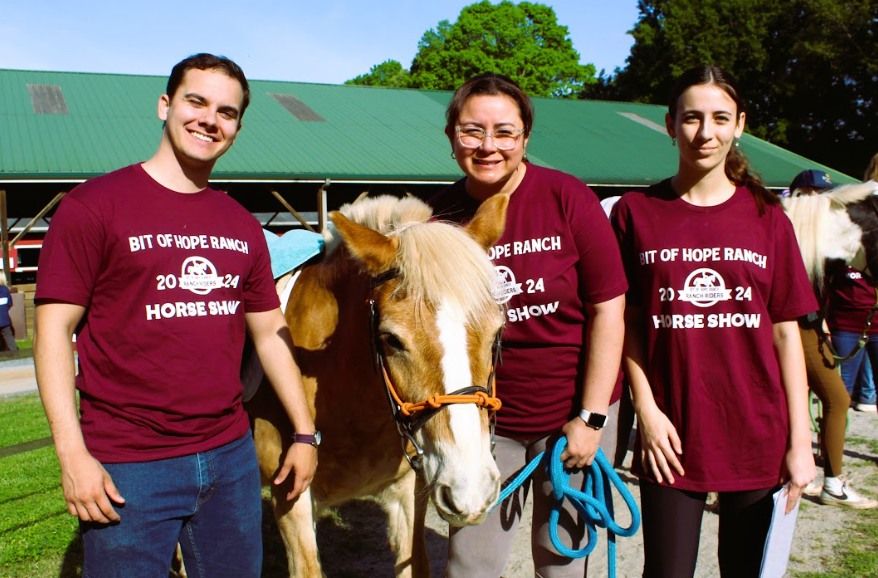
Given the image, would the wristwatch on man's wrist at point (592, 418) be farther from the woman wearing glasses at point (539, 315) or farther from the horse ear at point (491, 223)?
the horse ear at point (491, 223)

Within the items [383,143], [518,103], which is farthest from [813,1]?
[518,103]

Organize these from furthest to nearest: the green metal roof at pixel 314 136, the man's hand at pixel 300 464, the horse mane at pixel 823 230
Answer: the green metal roof at pixel 314 136 < the horse mane at pixel 823 230 < the man's hand at pixel 300 464

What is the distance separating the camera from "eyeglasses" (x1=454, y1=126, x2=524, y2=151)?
2.21 metres

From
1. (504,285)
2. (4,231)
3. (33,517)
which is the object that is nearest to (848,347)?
(504,285)

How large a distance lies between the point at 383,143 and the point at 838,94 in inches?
1128

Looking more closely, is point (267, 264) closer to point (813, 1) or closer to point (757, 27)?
point (813, 1)

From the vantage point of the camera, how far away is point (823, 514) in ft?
14.7

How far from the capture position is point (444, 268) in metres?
2.02

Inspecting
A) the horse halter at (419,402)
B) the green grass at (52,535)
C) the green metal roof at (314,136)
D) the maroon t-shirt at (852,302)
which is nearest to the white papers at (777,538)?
the horse halter at (419,402)

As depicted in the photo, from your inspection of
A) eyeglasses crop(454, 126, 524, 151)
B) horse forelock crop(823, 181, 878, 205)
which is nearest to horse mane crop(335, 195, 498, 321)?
eyeglasses crop(454, 126, 524, 151)

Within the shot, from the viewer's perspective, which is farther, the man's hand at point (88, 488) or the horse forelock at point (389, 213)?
the horse forelock at point (389, 213)

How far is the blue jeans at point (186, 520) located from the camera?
179 centimetres

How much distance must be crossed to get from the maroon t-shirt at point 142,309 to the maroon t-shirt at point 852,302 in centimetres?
447

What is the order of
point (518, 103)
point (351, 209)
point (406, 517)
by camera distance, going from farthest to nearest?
point (406, 517)
point (351, 209)
point (518, 103)
